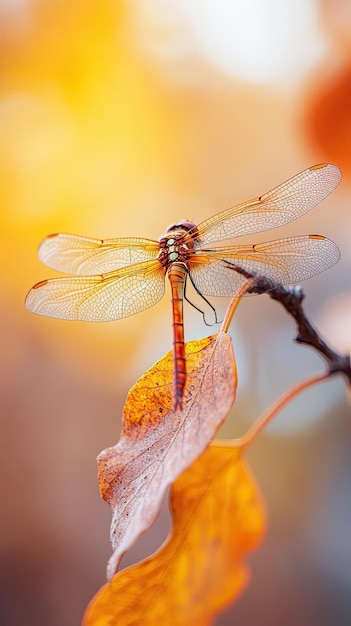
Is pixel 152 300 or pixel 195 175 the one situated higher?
pixel 195 175

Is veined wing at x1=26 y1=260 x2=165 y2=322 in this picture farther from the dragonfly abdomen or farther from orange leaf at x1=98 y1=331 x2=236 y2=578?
orange leaf at x1=98 y1=331 x2=236 y2=578

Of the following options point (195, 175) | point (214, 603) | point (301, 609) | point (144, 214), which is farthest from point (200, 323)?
point (214, 603)

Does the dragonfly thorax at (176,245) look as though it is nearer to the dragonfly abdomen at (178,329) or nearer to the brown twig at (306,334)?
the dragonfly abdomen at (178,329)

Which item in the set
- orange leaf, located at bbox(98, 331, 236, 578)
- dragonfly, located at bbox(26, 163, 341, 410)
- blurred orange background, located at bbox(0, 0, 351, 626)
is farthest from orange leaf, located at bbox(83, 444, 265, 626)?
blurred orange background, located at bbox(0, 0, 351, 626)

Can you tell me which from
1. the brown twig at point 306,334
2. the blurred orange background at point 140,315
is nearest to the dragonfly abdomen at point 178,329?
the brown twig at point 306,334

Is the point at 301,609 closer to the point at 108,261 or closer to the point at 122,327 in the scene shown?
the point at 122,327

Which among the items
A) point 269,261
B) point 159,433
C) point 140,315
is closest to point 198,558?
point 159,433

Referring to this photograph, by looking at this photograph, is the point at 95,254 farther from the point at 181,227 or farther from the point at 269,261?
the point at 269,261

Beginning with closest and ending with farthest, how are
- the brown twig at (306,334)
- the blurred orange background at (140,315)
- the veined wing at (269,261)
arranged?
1. the brown twig at (306,334)
2. the veined wing at (269,261)
3. the blurred orange background at (140,315)
